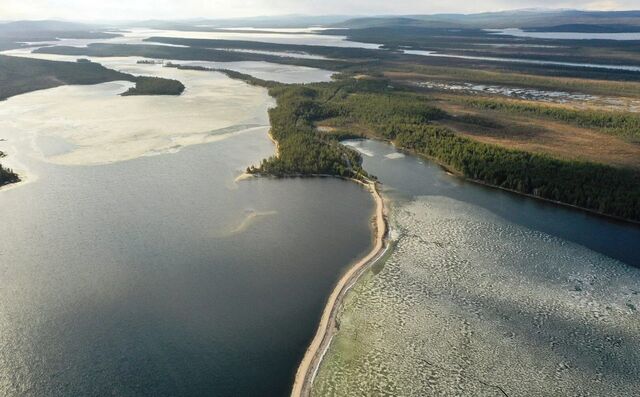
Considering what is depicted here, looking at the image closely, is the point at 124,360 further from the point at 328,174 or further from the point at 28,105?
the point at 28,105

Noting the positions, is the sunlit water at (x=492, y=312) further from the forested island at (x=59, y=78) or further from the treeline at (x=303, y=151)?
the forested island at (x=59, y=78)

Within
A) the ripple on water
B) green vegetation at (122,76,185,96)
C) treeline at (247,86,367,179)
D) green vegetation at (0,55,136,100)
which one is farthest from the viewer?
green vegetation at (0,55,136,100)

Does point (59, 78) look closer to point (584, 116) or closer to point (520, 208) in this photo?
point (584, 116)

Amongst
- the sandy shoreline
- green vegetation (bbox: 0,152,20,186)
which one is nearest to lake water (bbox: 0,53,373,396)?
the sandy shoreline

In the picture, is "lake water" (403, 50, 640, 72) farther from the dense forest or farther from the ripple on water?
the ripple on water

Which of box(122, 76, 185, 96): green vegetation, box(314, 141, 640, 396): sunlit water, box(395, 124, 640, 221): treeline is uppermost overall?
box(395, 124, 640, 221): treeline

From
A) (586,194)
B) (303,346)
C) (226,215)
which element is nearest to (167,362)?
(303,346)
